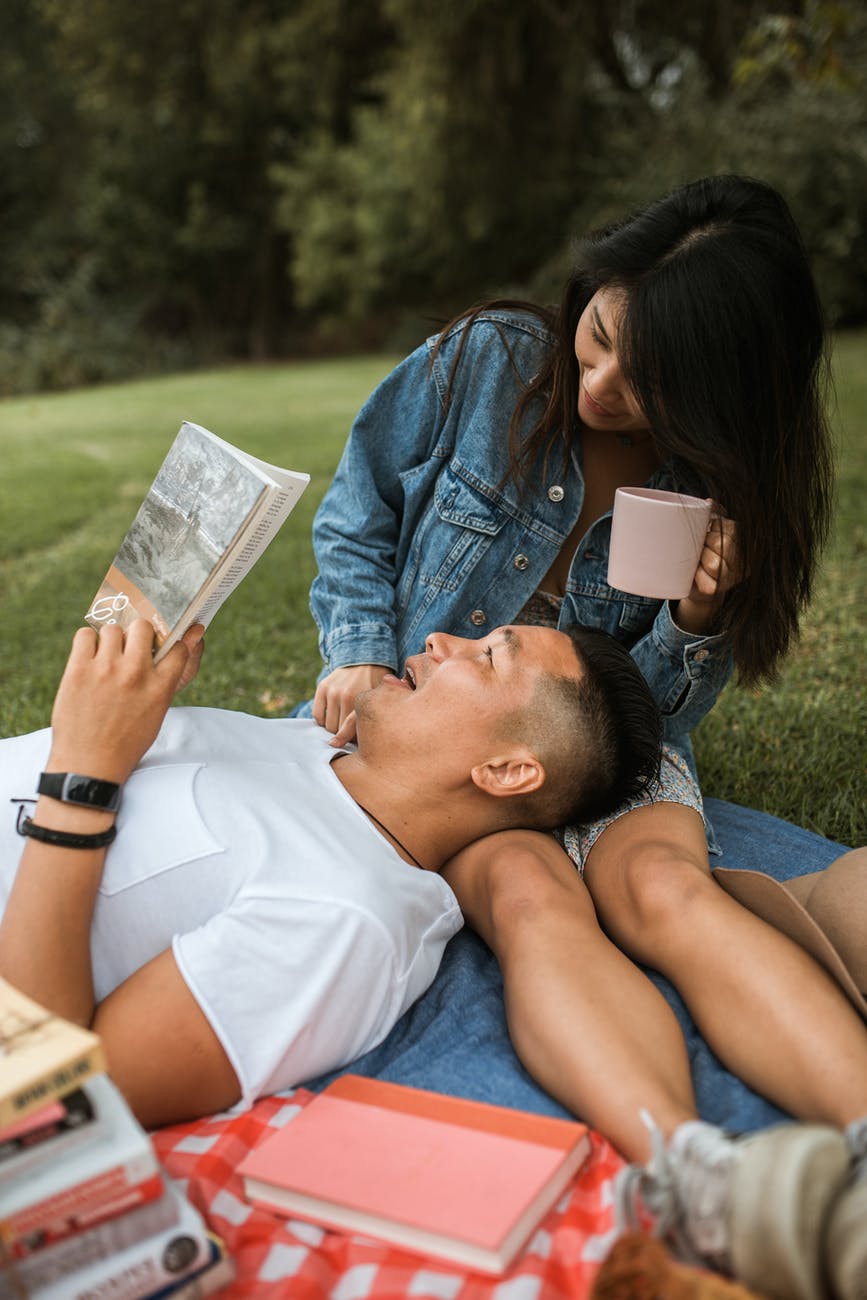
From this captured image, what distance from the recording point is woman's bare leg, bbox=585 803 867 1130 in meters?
1.83

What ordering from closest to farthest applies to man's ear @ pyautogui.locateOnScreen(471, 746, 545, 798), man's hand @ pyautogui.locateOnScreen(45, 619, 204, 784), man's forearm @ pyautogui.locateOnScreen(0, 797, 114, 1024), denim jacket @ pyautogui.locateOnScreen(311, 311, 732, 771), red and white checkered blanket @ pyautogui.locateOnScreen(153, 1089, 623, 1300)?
red and white checkered blanket @ pyautogui.locateOnScreen(153, 1089, 623, 1300) < man's forearm @ pyautogui.locateOnScreen(0, 797, 114, 1024) < man's hand @ pyautogui.locateOnScreen(45, 619, 204, 784) < man's ear @ pyautogui.locateOnScreen(471, 746, 545, 798) < denim jacket @ pyautogui.locateOnScreen(311, 311, 732, 771)

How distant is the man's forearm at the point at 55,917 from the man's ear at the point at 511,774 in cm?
82

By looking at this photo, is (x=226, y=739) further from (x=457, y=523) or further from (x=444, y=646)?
(x=457, y=523)

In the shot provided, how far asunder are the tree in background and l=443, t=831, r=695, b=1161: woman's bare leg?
1283cm

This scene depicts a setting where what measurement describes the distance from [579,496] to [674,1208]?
191cm

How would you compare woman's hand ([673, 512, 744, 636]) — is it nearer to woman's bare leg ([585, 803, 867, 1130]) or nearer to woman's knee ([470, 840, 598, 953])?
woman's bare leg ([585, 803, 867, 1130])

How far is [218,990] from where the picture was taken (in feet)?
6.05

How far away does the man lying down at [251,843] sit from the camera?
185 centimetres

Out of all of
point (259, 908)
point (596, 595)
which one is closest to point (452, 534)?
point (596, 595)

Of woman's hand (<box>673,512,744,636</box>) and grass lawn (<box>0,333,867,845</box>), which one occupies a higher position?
woman's hand (<box>673,512,744,636</box>)

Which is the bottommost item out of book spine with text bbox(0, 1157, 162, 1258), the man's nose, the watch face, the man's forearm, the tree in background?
book spine with text bbox(0, 1157, 162, 1258)

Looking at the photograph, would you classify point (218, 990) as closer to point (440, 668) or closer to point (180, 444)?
point (440, 668)

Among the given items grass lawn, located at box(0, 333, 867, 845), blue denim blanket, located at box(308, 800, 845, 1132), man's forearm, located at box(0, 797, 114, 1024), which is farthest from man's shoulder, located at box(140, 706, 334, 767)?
grass lawn, located at box(0, 333, 867, 845)

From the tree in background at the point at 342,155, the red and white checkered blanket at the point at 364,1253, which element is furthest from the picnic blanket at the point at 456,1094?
the tree in background at the point at 342,155
